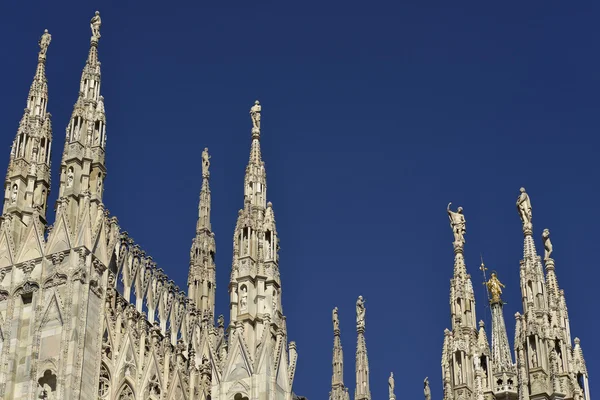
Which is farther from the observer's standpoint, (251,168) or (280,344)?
(251,168)

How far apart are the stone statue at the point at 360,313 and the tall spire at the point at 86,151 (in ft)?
34.4

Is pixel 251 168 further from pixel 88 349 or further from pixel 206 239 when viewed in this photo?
pixel 206 239

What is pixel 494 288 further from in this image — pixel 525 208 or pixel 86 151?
pixel 86 151

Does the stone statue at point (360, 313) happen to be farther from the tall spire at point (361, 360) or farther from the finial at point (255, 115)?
the finial at point (255, 115)

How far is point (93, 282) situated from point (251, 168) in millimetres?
5433

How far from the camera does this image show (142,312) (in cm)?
3881

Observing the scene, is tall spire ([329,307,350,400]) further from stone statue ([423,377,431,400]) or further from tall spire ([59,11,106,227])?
tall spire ([59,11,106,227])

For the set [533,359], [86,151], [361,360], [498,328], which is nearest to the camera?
[533,359]

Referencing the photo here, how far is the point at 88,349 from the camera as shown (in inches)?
1340

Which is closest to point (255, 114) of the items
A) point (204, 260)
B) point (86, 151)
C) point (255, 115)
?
point (255, 115)

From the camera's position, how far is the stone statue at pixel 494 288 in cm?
5829

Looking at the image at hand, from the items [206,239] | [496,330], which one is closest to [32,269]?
[206,239]

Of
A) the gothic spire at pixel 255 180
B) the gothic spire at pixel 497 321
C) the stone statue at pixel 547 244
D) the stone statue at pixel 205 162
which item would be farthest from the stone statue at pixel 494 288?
the gothic spire at pixel 255 180

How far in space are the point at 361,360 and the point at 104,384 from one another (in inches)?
405
